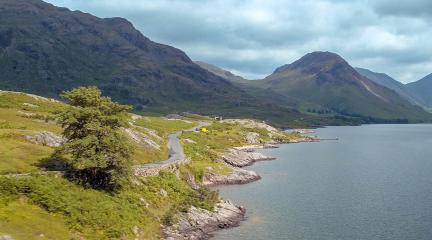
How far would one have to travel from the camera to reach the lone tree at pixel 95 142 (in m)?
75.2

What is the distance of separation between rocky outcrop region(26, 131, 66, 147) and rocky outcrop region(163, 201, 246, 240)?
30.2 meters

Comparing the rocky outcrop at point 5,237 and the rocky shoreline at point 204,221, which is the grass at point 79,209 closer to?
the rocky outcrop at point 5,237

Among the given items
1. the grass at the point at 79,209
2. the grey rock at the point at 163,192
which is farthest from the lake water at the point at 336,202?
the grey rock at the point at 163,192

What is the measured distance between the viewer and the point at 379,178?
5738 inches

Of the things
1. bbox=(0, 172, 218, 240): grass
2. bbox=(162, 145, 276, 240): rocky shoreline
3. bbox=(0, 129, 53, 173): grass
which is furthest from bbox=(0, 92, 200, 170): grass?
bbox=(162, 145, 276, 240): rocky shoreline

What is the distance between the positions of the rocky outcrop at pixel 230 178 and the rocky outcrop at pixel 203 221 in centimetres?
3214

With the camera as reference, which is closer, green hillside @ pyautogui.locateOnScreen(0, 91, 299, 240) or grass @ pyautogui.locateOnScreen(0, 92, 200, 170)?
green hillside @ pyautogui.locateOnScreen(0, 91, 299, 240)

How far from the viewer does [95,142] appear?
75.8m

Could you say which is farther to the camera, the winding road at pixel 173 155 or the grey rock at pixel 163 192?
the winding road at pixel 173 155

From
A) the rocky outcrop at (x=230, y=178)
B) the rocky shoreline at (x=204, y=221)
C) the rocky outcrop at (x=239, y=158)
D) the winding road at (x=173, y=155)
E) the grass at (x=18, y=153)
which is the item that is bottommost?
the rocky shoreline at (x=204, y=221)

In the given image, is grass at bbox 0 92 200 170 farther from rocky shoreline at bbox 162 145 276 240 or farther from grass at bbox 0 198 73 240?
rocky shoreline at bbox 162 145 276 240

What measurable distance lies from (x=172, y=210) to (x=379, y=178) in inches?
3327

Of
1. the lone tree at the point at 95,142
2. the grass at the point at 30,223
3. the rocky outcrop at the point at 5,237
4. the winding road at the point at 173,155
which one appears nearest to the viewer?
the rocky outcrop at the point at 5,237

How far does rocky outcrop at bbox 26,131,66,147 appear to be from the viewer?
308 feet
